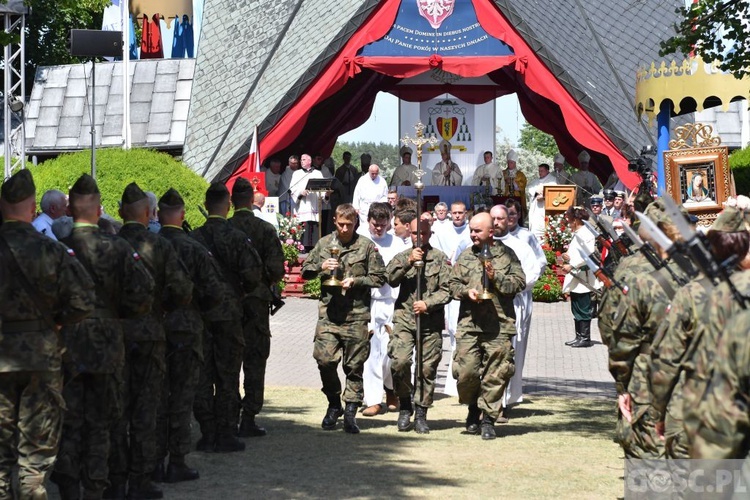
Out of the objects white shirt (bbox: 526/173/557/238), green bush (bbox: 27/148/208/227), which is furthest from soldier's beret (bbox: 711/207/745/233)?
white shirt (bbox: 526/173/557/238)

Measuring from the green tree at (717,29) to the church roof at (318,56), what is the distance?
37.5ft

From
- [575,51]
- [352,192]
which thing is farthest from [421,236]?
[352,192]

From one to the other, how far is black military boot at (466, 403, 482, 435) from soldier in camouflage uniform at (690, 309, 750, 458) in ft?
22.2

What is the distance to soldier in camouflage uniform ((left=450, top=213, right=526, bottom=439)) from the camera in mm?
12039

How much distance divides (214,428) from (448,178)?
19.6 m

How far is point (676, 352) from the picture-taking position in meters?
7.05

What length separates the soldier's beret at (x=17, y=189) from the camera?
7727 mm

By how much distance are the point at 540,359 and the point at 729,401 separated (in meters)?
12.2

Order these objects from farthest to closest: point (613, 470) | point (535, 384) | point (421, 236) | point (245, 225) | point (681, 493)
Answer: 1. point (535, 384)
2. point (421, 236)
3. point (245, 225)
4. point (613, 470)
5. point (681, 493)

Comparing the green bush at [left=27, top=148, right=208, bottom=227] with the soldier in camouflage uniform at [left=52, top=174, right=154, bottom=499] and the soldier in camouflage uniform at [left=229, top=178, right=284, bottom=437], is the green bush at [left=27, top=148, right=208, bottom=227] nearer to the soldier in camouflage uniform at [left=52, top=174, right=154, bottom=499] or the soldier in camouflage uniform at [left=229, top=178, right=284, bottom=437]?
the soldier in camouflage uniform at [left=229, top=178, right=284, bottom=437]

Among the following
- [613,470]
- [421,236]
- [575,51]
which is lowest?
[613,470]

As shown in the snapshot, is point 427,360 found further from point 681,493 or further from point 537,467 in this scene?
point 681,493

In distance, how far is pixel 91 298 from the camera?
7.87 meters

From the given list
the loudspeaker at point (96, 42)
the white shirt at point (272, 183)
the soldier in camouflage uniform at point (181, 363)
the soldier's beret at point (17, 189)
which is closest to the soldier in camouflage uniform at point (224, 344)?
the soldier in camouflage uniform at point (181, 363)
